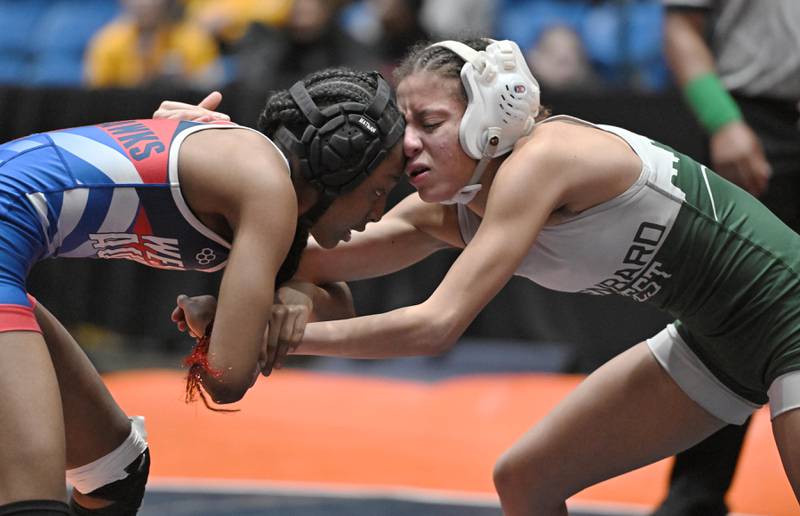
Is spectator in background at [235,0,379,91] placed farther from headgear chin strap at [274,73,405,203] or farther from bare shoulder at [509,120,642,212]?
bare shoulder at [509,120,642,212]

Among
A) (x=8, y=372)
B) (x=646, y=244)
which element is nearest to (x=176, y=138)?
(x=8, y=372)

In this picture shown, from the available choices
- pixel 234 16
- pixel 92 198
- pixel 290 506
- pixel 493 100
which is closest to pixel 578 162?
pixel 493 100

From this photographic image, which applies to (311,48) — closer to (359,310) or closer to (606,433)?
(359,310)

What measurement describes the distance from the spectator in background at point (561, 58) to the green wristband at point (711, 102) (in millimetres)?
3045

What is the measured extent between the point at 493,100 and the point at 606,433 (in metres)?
0.91

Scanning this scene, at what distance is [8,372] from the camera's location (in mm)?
2432

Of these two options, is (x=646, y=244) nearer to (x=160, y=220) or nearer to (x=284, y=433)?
(x=160, y=220)

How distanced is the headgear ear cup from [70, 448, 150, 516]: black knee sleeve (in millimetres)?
1189

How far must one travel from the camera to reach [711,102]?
11.9ft

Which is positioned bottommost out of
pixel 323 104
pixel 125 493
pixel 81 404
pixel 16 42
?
pixel 16 42

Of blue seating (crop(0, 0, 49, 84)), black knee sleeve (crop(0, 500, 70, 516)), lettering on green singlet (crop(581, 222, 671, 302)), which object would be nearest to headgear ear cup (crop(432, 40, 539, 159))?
lettering on green singlet (crop(581, 222, 671, 302))

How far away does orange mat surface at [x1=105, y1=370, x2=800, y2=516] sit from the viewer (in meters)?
4.60

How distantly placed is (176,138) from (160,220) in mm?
182

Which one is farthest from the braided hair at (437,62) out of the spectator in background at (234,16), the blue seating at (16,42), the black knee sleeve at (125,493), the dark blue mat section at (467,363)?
the blue seating at (16,42)
